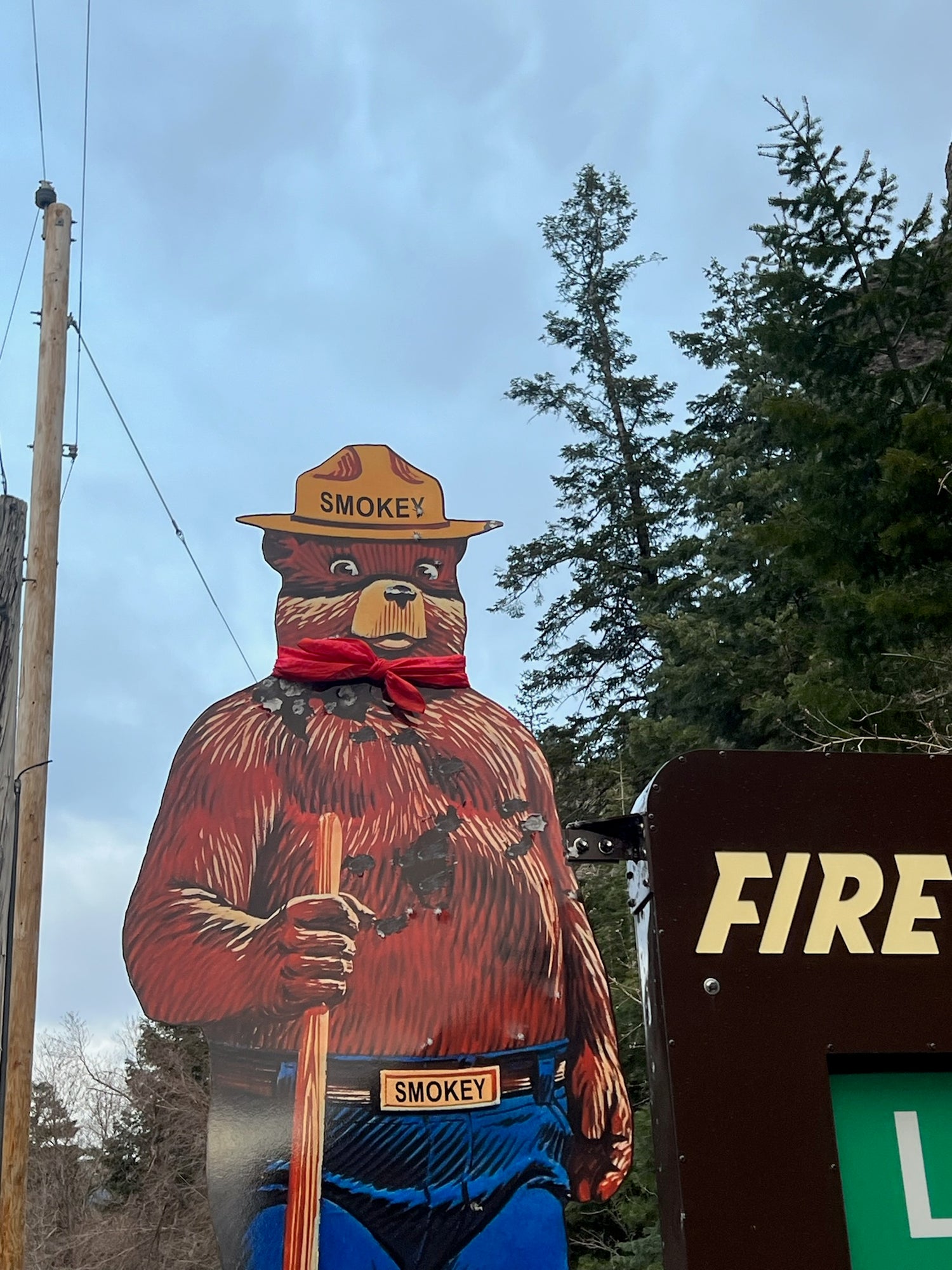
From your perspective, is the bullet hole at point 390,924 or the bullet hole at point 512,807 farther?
the bullet hole at point 512,807

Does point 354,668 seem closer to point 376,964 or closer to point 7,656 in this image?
point 376,964

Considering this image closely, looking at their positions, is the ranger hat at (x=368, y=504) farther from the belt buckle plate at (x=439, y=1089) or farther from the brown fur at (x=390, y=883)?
the belt buckle plate at (x=439, y=1089)

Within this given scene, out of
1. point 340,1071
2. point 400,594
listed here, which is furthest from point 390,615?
point 340,1071

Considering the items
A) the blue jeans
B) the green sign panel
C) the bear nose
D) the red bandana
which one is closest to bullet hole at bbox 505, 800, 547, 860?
the red bandana

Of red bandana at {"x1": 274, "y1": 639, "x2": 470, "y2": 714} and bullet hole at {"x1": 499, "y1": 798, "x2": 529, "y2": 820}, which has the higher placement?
red bandana at {"x1": 274, "y1": 639, "x2": 470, "y2": 714}

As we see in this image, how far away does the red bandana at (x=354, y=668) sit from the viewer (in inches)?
260

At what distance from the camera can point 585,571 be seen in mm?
15445

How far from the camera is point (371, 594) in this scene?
6.92 meters

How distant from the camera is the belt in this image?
5.57m

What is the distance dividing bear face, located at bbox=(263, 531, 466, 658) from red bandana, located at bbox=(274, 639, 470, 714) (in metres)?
0.08

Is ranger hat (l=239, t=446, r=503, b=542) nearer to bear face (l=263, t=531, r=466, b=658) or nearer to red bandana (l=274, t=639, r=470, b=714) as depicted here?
bear face (l=263, t=531, r=466, b=658)

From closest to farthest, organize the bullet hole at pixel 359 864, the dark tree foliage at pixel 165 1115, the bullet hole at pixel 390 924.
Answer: the bullet hole at pixel 390 924 < the bullet hole at pixel 359 864 < the dark tree foliage at pixel 165 1115

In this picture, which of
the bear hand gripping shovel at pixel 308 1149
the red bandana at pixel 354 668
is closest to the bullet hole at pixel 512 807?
the red bandana at pixel 354 668

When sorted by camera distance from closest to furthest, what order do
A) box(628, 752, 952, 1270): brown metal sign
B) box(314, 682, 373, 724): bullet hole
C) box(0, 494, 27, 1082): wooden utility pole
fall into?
box(628, 752, 952, 1270): brown metal sign, box(0, 494, 27, 1082): wooden utility pole, box(314, 682, 373, 724): bullet hole
